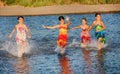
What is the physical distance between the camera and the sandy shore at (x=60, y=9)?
4722 centimetres

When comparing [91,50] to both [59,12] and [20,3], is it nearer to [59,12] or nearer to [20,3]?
[59,12]

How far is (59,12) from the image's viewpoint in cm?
4728

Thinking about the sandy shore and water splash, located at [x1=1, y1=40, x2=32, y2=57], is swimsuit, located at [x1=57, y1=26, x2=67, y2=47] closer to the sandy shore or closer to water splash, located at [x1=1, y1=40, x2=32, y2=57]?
water splash, located at [x1=1, y1=40, x2=32, y2=57]

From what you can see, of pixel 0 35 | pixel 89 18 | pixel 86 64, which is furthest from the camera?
pixel 89 18

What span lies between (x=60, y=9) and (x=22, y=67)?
1183 inches

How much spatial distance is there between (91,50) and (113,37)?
18.3 ft

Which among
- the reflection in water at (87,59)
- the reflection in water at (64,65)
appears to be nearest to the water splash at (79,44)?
the reflection in water at (87,59)

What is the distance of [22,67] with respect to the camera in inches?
746

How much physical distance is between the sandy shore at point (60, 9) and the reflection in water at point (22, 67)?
26.6 metres

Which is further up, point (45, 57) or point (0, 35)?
point (45, 57)

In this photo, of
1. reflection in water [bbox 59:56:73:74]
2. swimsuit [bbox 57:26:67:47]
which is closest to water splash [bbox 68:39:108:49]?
swimsuit [bbox 57:26:67:47]

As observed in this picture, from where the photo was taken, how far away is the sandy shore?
4722 centimetres

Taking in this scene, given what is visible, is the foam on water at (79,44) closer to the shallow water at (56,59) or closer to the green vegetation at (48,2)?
the shallow water at (56,59)

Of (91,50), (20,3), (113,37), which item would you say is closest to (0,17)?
(20,3)
